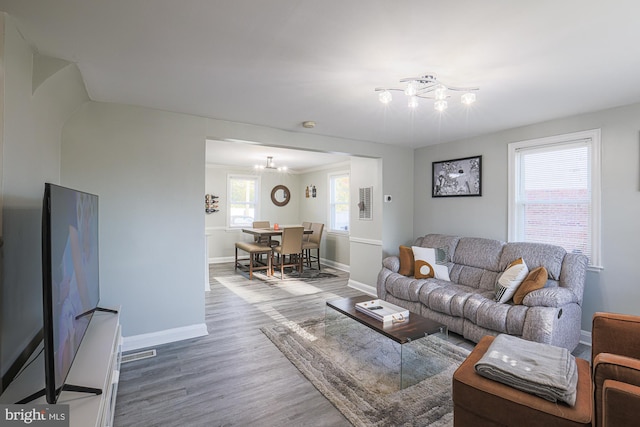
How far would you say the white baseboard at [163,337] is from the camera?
2.93 metres

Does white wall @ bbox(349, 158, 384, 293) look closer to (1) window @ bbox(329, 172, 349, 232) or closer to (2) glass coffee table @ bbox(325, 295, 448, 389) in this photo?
(1) window @ bbox(329, 172, 349, 232)

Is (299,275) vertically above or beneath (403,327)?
beneath

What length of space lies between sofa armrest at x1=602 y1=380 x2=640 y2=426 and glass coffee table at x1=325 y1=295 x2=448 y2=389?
1198 mm

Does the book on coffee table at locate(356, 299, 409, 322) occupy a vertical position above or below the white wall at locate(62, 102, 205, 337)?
below

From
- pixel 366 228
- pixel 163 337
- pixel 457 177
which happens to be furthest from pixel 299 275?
pixel 457 177

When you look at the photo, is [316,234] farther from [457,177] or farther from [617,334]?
[617,334]

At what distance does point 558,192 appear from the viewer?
3.41 metres

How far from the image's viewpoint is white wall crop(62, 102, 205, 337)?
9.20 feet

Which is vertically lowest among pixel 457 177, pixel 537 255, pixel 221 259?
pixel 221 259

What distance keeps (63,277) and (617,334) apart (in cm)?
280

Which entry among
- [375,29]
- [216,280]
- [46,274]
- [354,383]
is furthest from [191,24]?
[216,280]

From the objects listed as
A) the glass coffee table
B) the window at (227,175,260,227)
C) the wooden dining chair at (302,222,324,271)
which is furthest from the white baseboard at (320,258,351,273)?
the glass coffee table

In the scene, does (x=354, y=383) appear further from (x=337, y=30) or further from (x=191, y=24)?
(x=191, y=24)

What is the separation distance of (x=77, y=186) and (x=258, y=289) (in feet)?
10.0
